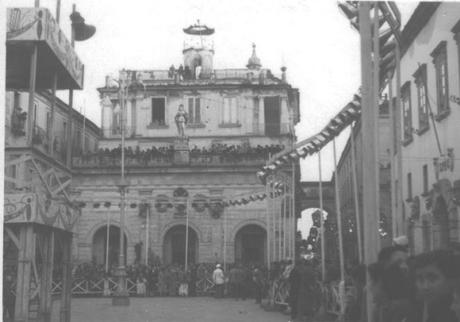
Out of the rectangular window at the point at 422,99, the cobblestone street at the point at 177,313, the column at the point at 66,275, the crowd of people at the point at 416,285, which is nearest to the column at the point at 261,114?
the cobblestone street at the point at 177,313

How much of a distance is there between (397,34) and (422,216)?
14465 millimetres

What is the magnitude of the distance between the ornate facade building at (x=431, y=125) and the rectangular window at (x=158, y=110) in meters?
28.0

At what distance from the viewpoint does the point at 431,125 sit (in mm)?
23531

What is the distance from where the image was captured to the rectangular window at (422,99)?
24.2 m

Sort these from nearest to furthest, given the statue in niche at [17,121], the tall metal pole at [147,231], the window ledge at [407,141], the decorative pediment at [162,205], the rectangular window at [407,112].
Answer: the window ledge at [407,141] → the rectangular window at [407,112] → the statue in niche at [17,121] → the decorative pediment at [162,205] → the tall metal pole at [147,231]

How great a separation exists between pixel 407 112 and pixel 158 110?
94.8ft

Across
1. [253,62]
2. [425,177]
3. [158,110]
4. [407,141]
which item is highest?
[253,62]

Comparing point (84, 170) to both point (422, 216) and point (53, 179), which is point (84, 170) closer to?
point (422, 216)

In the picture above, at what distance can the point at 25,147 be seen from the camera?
1352cm

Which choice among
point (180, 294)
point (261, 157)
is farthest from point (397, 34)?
point (261, 157)

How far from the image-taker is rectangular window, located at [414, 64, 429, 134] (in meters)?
24.2

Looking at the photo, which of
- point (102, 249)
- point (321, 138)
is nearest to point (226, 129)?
point (102, 249)

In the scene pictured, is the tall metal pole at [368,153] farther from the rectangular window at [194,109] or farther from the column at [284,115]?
the rectangular window at [194,109]

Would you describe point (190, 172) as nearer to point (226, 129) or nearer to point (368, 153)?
point (226, 129)
